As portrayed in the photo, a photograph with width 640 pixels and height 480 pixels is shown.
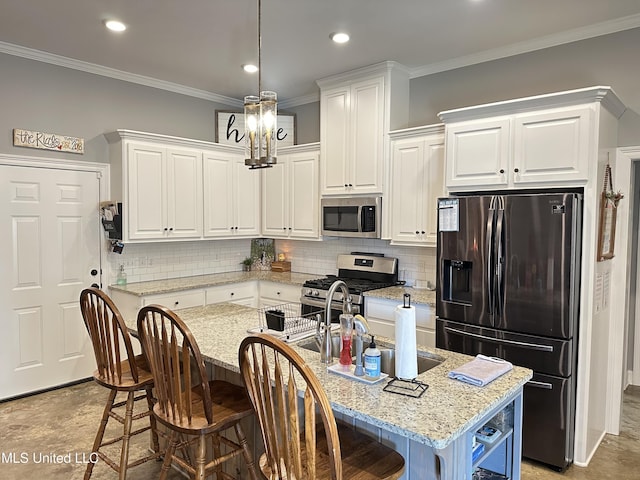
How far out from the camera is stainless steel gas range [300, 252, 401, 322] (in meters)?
3.97

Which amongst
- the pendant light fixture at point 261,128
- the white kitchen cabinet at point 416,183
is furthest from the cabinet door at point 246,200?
the pendant light fixture at point 261,128

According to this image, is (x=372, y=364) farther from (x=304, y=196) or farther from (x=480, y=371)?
(x=304, y=196)

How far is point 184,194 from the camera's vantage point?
4.54 m

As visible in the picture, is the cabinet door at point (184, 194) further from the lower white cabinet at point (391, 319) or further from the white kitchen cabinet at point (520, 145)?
the white kitchen cabinet at point (520, 145)

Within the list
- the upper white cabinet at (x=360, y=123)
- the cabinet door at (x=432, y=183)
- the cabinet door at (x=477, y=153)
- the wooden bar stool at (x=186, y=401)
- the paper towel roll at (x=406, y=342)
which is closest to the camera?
the paper towel roll at (x=406, y=342)

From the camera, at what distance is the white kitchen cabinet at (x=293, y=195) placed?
474 centimetres

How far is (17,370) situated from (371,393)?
3.51m

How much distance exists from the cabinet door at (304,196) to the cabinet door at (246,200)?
48cm

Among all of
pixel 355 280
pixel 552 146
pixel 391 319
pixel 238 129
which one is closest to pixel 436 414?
pixel 552 146

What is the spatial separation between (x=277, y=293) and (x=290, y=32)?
2.54 m

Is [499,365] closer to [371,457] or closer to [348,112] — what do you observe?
[371,457]

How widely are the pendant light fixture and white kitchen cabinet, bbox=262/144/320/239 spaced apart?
7.44 feet

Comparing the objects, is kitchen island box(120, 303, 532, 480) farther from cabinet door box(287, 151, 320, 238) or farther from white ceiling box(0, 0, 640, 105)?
cabinet door box(287, 151, 320, 238)

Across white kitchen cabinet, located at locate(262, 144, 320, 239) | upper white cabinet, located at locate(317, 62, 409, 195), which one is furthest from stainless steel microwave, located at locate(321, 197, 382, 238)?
white kitchen cabinet, located at locate(262, 144, 320, 239)
